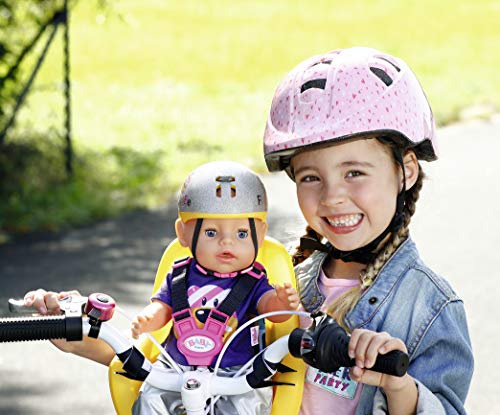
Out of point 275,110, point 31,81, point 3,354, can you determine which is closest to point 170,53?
point 31,81

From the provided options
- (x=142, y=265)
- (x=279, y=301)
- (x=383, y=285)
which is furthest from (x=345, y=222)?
(x=142, y=265)

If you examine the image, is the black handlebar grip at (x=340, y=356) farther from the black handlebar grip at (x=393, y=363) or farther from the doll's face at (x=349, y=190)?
the doll's face at (x=349, y=190)

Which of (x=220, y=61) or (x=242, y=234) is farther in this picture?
(x=220, y=61)

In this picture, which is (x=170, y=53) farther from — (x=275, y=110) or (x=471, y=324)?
(x=275, y=110)

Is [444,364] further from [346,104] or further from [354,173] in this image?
[346,104]

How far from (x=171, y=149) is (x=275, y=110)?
28.3ft

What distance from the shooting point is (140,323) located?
9.09 ft

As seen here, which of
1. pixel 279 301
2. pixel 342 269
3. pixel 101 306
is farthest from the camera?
pixel 342 269

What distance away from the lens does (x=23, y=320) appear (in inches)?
94.1

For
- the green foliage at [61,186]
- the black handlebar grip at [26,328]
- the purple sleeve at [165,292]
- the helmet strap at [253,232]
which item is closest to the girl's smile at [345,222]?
the helmet strap at [253,232]

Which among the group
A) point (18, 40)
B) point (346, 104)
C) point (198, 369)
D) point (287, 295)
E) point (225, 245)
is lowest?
point (198, 369)

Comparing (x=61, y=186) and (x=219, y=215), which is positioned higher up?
(x=219, y=215)

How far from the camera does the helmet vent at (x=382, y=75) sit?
9.64 ft

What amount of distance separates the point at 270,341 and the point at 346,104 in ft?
2.42
